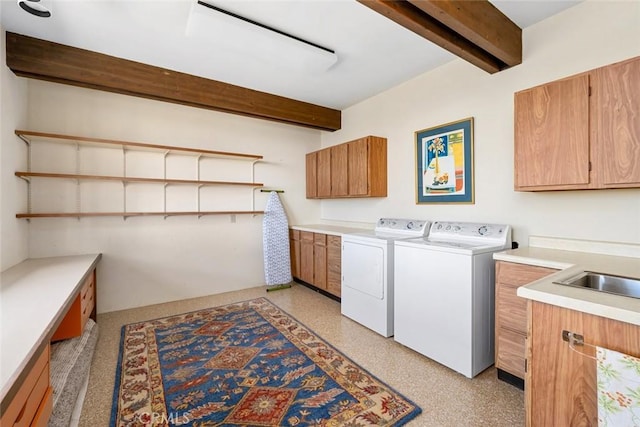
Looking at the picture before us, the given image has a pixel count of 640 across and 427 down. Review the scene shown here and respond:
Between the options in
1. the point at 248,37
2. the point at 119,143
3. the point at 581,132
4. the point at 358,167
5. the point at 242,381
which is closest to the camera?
the point at 581,132

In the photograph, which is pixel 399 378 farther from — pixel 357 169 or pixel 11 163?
pixel 11 163

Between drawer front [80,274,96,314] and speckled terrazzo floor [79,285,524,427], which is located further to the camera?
drawer front [80,274,96,314]

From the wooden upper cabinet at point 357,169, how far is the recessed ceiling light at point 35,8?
3.03 metres

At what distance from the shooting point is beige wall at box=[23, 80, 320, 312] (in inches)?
120

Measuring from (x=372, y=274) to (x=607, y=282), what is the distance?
1.70m

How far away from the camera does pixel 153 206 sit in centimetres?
356

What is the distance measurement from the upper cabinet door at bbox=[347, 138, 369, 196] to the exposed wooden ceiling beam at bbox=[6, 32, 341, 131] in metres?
0.92

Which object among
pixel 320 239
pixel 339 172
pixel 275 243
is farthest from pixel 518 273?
pixel 275 243

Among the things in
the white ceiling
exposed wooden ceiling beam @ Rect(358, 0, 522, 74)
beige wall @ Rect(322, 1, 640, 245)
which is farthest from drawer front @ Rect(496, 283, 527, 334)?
the white ceiling

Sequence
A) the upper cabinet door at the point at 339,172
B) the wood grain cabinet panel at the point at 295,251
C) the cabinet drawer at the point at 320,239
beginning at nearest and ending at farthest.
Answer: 1. the cabinet drawer at the point at 320,239
2. the upper cabinet door at the point at 339,172
3. the wood grain cabinet panel at the point at 295,251

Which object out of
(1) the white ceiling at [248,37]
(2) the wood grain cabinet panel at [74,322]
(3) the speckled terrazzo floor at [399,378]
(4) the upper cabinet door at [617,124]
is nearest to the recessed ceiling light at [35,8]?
(1) the white ceiling at [248,37]

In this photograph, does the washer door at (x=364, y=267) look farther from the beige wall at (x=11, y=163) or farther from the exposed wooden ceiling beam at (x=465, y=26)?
the beige wall at (x=11, y=163)

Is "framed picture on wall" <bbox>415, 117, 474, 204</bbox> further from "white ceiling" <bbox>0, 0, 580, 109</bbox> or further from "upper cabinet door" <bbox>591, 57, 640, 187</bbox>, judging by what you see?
"upper cabinet door" <bbox>591, 57, 640, 187</bbox>

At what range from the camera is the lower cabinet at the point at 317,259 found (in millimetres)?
3590
